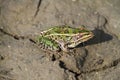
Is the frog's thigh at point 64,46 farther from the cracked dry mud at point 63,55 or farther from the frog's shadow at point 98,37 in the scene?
the frog's shadow at point 98,37

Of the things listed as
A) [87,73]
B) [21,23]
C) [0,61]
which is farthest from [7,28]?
[87,73]

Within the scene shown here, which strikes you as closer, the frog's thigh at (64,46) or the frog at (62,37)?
the frog at (62,37)

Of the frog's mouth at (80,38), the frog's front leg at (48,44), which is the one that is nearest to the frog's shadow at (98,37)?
the frog's mouth at (80,38)

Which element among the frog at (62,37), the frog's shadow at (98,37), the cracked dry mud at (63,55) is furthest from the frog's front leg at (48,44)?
the frog's shadow at (98,37)

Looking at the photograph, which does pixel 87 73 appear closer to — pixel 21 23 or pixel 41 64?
pixel 41 64

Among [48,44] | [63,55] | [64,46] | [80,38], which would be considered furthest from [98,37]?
[48,44]

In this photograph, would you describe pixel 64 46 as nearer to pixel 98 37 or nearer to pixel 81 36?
pixel 81 36

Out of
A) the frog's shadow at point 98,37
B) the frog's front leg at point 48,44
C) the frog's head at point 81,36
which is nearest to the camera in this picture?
the frog's head at point 81,36

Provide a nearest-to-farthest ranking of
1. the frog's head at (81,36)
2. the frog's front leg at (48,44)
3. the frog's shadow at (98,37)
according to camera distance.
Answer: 1. the frog's head at (81,36)
2. the frog's front leg at (48,44)
3. the frog's shadow at (98,37)

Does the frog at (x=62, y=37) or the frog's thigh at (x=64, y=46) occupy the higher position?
the frog at (x=62, y=37)
